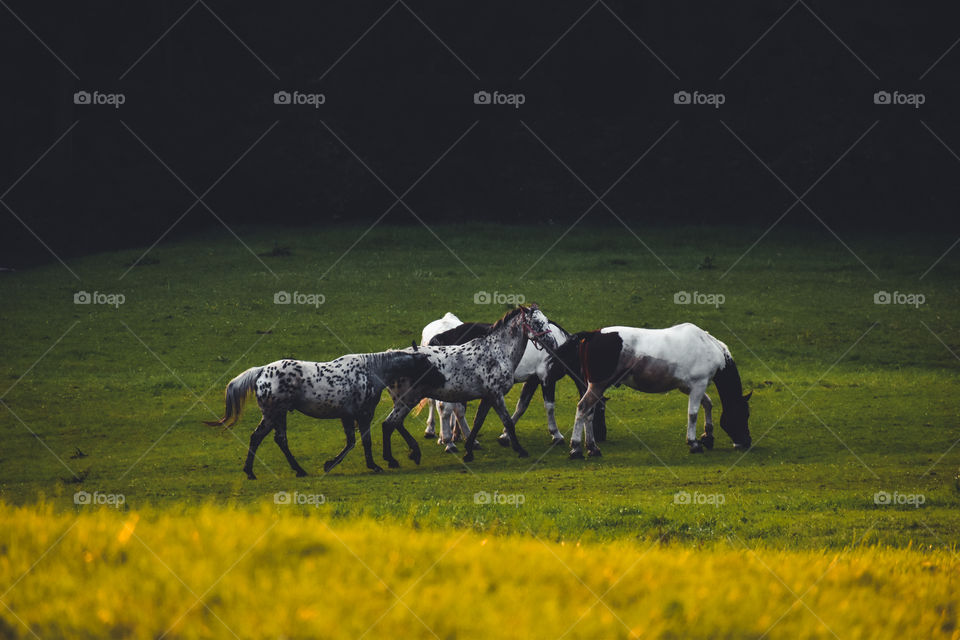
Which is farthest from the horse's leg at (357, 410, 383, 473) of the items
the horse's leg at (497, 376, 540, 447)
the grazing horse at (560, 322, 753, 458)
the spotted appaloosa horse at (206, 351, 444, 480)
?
the grazing horse at (560, 322, 753, 458)

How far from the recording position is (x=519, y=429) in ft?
63.3

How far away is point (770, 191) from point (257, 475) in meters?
37.3

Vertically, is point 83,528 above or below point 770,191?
below

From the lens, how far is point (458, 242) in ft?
138

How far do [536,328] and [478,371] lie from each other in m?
1.18

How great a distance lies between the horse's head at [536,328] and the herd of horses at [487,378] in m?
0.02

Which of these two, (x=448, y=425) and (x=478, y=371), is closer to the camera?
(x=478, y=371)

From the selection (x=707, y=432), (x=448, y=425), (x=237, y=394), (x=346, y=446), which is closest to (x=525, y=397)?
(x=448, y=425)

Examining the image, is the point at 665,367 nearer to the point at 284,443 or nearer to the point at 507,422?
the point at 507,422

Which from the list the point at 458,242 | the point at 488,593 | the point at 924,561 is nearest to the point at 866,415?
the point at 924,561

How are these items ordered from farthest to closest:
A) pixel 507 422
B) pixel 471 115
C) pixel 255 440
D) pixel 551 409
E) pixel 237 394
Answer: pixel 471 115
pixel 551 409
pixel 507 422
pixel 255 440
pixel 237 394

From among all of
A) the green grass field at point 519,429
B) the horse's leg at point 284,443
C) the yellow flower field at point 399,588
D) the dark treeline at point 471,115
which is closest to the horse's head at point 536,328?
the green grass field at point 519,429

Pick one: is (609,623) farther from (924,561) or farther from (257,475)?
(257,475)

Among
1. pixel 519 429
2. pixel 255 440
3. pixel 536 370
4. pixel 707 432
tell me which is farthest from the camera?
pixel 519 429
